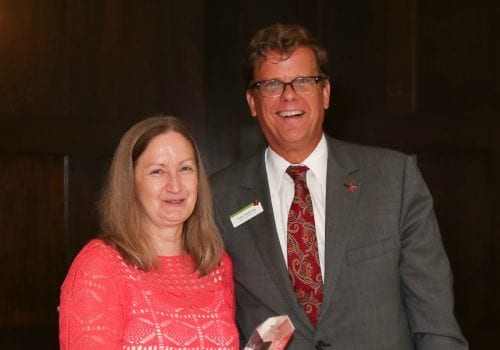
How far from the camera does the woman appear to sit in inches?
86.0

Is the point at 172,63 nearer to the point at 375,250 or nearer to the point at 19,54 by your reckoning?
the point at 19,54

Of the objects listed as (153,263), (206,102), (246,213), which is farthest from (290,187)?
(206,102)

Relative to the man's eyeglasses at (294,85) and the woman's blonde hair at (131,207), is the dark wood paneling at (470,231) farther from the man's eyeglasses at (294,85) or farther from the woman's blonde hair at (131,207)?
the woman's blonde hair at (131,207)

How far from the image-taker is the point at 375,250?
8.34 ft

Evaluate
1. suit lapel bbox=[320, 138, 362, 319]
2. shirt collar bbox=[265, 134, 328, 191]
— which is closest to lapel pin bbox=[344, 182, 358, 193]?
suit lapel bbox=[320, 138, 362, 319]

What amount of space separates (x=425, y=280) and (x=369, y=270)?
186 mm

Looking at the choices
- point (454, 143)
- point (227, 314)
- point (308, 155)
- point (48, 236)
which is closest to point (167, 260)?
point (227, 314)

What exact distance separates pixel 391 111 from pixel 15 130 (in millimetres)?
1877

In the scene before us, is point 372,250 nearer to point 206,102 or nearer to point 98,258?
point 98,258

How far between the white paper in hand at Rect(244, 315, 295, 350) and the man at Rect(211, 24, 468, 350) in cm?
50

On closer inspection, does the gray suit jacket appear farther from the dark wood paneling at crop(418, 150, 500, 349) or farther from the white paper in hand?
the dark wood paneling at crop(418, 150, 500, 349)

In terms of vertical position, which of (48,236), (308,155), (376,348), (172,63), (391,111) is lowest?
(376,348)

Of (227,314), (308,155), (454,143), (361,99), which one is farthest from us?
(361,99)

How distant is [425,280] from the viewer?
2.52 meters
